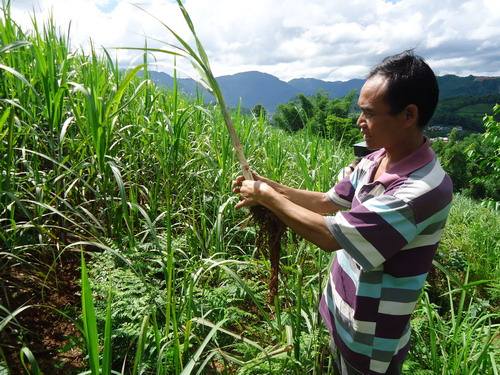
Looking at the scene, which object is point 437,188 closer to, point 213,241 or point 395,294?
point 395,294

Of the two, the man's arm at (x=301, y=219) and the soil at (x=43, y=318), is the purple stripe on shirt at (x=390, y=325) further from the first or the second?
the soil at (x=43, y=318)

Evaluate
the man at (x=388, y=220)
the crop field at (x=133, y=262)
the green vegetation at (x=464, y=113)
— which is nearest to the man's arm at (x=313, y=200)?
the crop field at (x=133, y=262)

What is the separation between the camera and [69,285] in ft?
5.67

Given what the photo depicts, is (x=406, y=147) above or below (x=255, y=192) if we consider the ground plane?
above

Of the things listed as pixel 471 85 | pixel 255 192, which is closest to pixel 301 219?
pixel 255 192

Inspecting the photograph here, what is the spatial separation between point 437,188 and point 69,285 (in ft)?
5.22

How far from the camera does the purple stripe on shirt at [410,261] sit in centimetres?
126

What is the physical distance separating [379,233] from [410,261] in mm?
190

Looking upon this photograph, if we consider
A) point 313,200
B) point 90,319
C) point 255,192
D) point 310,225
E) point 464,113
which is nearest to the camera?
point 90,319

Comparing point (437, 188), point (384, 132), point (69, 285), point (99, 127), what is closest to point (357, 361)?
point (437, 188)

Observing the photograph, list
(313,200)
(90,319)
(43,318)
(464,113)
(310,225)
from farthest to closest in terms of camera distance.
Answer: (464,113) → (313,200) → (43,318) → (310,225) → (90,319)

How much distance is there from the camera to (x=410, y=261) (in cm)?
126

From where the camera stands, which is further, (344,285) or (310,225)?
(344,285)

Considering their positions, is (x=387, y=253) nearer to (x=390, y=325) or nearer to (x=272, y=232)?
(x=390, y=325)
